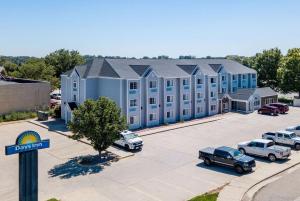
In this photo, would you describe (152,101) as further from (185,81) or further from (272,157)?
(272,157)

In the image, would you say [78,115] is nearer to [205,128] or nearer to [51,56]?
[205,128]

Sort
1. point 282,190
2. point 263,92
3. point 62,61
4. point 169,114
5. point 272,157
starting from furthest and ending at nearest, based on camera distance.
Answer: point 62,61
point 263,92
point 169,114
point 272,157
point 282,190

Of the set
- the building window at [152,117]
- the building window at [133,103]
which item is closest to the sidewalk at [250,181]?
the building window at [152,117]

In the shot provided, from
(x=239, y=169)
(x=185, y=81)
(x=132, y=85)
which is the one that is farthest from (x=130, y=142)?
(x=185, y=81)

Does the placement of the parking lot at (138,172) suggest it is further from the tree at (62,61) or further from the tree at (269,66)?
the tree at (62,61)

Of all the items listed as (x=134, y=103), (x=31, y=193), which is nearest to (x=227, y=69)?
(x=134, y=103)

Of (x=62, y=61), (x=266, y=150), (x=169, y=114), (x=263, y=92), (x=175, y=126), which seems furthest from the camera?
(x=62, y=61)
